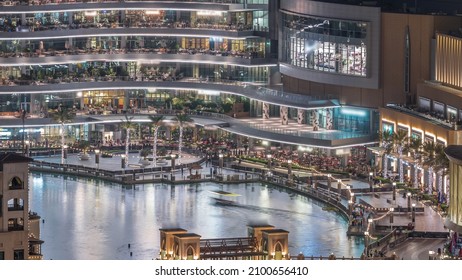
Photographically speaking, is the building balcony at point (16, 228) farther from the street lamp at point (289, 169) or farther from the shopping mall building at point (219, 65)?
the shopping mall building at point (219, 65)

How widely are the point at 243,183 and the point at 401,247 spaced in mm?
→ 34375

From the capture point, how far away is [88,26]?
177 metres

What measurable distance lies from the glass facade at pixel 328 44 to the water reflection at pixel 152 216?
633 inches

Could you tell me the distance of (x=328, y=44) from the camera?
6344 inches

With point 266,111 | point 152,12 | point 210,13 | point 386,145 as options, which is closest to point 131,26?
point 152,12

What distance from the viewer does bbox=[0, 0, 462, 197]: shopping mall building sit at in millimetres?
157750

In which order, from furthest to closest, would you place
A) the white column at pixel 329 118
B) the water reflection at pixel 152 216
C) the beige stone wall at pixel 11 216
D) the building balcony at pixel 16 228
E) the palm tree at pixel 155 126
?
1. the white column at pixel 329 118
2. the palm tree at pixel 155 126
3. the water reflection at pixel 152 216
4. the building balcony at pixel 16 228
5. the beige stone wall at pixel 11 216

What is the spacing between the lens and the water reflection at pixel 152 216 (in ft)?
408

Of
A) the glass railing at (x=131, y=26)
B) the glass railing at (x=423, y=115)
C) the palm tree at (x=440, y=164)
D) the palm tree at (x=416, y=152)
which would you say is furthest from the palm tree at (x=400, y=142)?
the glass railing at (x=131, y=26)
